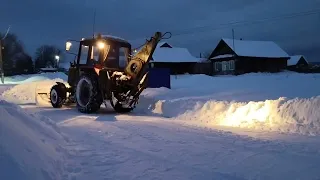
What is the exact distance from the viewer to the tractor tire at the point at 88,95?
1301 centimetres

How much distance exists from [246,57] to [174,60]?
38.2ft

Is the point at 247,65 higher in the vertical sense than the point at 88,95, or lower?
higher

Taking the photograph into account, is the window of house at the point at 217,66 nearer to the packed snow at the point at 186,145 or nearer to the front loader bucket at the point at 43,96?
the front loader bucket at the point at 43,96

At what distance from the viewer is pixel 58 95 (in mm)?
14992

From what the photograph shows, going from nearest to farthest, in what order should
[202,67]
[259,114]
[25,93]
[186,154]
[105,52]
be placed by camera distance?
[186,154]
[259,114]
[105,52]
[25,93]
[202,67]

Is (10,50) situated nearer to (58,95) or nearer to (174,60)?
(174,60)

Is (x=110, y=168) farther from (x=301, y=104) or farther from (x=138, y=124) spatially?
(x=301, y=104)

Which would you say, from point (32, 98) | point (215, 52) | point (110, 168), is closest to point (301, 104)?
point (110, 168)

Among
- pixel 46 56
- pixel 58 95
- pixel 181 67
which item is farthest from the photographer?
pixel 46 56

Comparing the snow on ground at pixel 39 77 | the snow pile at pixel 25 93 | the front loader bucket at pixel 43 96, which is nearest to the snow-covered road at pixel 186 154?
the front loader bucket at pixel 43 96

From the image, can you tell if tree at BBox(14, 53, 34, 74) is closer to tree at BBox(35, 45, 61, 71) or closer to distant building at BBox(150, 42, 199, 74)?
tree at BBox(35, 45, 61, 71)

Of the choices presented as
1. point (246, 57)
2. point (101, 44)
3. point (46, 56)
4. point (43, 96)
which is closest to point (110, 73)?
point (101, 44)

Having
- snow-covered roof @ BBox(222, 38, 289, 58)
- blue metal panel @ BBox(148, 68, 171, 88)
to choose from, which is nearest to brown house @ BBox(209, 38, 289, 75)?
snow-covered roof @ BBox(222, 38, 289, 58)

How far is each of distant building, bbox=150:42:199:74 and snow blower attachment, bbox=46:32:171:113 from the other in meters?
42.9
